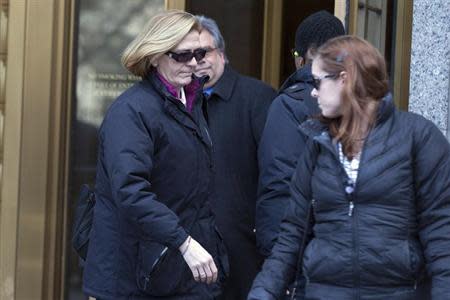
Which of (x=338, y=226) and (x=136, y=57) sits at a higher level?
(x=136, y=57)

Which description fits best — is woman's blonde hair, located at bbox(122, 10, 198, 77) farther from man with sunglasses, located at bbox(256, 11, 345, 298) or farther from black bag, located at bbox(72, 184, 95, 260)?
black bag, located at bbox(72, 184, 95, 260)

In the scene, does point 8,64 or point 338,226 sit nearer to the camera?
point 338,226

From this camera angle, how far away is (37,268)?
20.2 feet

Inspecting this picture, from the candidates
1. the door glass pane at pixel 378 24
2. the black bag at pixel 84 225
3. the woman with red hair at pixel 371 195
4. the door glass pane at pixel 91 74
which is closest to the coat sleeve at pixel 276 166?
the woman with red hair at pixel 371 195

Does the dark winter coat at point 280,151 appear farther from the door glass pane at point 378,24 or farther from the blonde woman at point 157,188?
the door glass pane at point 378,24

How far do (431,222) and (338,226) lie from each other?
30cm

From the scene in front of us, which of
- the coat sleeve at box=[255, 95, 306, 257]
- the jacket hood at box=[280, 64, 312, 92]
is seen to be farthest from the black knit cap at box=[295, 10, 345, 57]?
the coat sleeve at box=[255, 95, 306, 257]

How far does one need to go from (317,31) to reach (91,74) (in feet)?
7.52

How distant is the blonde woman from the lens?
12.3 feet

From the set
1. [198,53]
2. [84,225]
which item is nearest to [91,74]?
[84,225]

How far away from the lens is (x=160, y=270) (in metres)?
3.86

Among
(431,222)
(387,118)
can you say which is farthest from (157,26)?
(431,222)

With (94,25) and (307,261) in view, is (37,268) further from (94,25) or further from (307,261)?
(307,261)

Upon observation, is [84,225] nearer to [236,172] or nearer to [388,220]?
[236,172]
